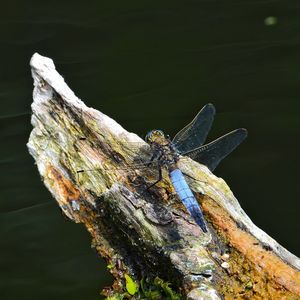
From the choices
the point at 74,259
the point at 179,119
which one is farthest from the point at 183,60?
the point at 74,259

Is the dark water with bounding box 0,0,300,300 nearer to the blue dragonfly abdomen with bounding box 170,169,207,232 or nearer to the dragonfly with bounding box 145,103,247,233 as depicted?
the dragonfly with bounding box 145,103,247,233

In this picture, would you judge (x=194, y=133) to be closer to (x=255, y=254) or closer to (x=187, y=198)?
(x=187, y=198)

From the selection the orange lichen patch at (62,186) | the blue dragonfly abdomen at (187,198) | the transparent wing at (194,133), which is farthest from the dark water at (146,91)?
the blue dragonfly abdomen at (187,198)

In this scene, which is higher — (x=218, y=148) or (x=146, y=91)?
(x=146, y=91)

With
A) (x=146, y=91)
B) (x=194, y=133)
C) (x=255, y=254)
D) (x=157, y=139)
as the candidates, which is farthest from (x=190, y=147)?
(x=146, y=91)

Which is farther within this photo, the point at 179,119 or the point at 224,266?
the point at 179,119

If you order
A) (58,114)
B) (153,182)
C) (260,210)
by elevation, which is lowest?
(260,210)

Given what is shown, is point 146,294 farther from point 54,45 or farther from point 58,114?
point 54,45
